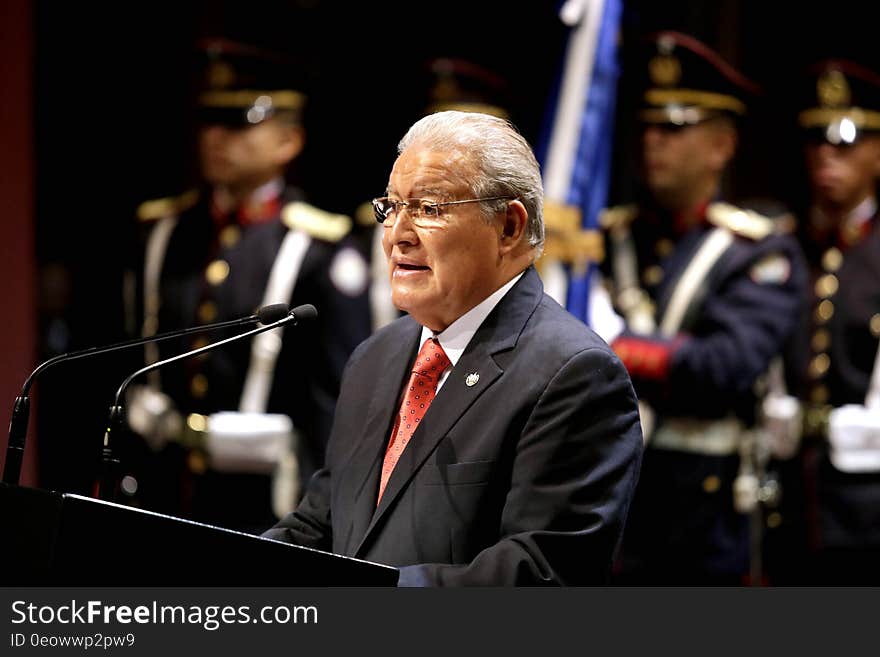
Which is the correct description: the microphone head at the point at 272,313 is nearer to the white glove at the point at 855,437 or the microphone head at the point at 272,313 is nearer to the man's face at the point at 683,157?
the man's face at the point at 683,157

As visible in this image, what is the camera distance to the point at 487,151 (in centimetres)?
232

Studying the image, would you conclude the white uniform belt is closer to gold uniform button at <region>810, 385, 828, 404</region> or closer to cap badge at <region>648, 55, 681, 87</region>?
gold uniform button at <region>810, 385, 828, 404</region>

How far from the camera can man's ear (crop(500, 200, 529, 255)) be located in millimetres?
2359

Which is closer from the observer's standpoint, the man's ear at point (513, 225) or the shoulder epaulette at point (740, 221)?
the man's ear at point (513, 225)

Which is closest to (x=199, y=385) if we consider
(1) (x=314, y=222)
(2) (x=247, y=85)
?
(1) (x=314, y=222)

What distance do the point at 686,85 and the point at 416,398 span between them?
266 centimetres

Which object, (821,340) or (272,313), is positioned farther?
(821,340)

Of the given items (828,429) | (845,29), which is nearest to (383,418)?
(828,429)

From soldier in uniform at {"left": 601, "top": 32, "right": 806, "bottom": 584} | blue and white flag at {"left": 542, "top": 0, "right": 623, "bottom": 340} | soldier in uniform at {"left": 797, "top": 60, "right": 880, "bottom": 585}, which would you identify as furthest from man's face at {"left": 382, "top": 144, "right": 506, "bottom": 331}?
soldier in uniform at {"left": 797, "top": 60, "right": 880, "bottom": 585}

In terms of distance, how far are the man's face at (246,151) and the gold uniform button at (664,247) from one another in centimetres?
137

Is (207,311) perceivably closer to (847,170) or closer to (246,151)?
(246,151)

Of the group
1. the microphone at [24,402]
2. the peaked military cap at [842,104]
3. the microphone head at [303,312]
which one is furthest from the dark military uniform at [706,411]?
the microphone at [24,402]

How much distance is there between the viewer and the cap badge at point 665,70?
475cm

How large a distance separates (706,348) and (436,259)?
86.5 inches
